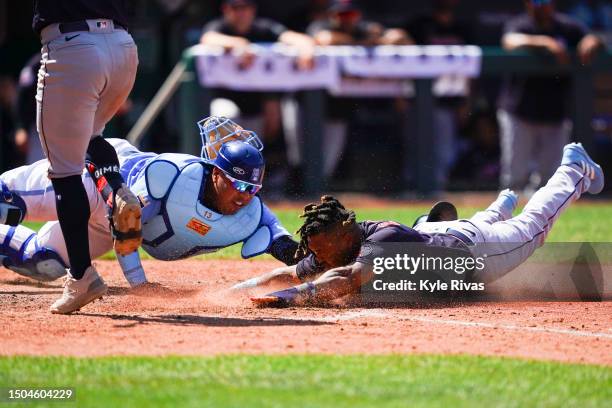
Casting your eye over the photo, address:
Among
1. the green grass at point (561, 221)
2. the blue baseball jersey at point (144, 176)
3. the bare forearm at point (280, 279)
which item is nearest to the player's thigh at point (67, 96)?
the blue baseball jersey at point (144, 176)

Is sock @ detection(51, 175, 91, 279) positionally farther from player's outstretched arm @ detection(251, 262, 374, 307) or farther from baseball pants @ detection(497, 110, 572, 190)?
baseball pants @ detection(497, 110, 572, 190)

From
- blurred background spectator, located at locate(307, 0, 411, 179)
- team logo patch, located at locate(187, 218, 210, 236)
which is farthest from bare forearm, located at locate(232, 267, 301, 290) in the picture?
blurred background spectator, located at locate(307, 0, 411, 179)

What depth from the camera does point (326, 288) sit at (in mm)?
6242

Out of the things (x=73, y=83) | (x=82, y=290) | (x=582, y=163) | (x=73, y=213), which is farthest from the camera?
(x=582, y=163)

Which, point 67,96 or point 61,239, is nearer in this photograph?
point 67,96

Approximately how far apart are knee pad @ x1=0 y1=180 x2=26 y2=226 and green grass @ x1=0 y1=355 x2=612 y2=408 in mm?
2061

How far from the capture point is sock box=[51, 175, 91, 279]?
223 inches

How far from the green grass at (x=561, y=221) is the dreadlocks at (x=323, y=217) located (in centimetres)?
299

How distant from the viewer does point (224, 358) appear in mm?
Answer: 4840

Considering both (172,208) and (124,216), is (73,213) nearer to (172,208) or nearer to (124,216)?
(124,216)

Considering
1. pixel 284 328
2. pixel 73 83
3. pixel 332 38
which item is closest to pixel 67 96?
pixel 73 83

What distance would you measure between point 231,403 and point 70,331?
Answer: 5.32 feet

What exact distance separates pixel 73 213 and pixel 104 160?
0.38m

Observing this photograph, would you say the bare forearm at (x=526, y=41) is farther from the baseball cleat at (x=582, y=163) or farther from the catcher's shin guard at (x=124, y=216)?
the catcher's shin guard at (x=124, y=216)
